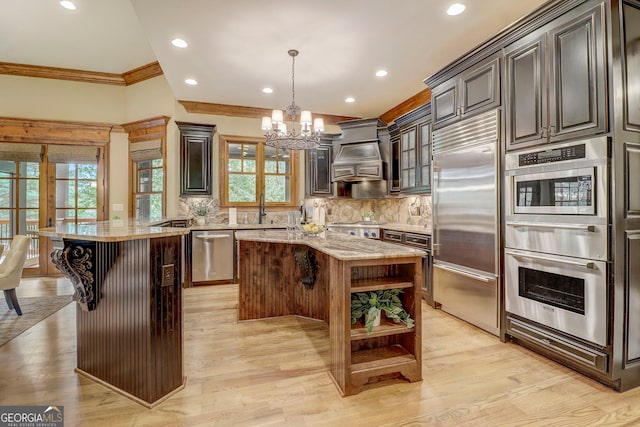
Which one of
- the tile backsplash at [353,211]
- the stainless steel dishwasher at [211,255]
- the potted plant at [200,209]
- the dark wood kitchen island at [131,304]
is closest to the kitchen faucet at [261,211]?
the tile backsplash at [353,211]

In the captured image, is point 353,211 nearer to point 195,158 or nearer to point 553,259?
point 195,158

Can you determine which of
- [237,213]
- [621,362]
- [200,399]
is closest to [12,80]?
[237,213]

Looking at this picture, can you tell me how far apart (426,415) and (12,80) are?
292 inches

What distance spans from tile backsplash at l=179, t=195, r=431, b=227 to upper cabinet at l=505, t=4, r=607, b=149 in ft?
7.40

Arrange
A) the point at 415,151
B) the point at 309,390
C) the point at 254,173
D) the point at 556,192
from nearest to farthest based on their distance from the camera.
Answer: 1. the point at 309,390
2. the point at 556,192
3. the point at 415,151
4. the point at 254,173

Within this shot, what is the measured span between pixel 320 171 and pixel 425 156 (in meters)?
2.03

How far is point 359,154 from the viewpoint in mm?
5320

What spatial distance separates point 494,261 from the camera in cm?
281

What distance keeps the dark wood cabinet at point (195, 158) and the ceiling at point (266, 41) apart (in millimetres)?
519

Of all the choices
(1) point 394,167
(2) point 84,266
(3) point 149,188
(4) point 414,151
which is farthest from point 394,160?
(2) point 84,266

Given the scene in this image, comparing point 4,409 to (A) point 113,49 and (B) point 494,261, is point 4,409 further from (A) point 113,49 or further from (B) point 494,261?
(A) point 113,49

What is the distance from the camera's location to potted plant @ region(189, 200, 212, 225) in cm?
493

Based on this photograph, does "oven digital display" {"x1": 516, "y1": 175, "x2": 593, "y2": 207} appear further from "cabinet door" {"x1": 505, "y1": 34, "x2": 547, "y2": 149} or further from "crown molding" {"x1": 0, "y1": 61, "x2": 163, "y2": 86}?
"crown molding" {"x1": 0, "y1": 61, "x2": 163, "y2": 86}

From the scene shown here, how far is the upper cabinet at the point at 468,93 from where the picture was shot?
2816mm
